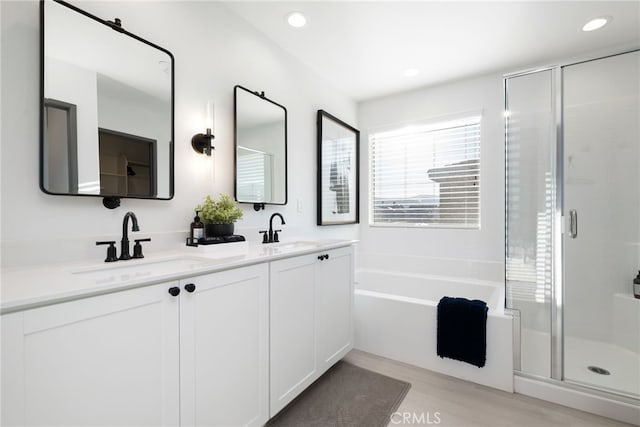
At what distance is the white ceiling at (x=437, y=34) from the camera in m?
1.88

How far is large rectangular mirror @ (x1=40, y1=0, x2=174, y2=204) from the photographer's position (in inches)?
44.9

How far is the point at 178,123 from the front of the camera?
64.0 inches

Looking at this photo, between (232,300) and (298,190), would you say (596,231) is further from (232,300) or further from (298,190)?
(232,300)

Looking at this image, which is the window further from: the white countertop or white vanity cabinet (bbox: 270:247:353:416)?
the white countertop

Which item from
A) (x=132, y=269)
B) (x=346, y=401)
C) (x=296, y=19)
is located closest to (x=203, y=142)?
(x=132, y=269)

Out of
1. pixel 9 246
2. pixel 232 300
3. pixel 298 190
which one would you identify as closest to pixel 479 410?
pixel 232 300

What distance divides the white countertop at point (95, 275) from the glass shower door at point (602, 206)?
231 centimetres

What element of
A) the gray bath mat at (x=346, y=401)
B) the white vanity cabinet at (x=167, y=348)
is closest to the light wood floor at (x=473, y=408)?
the gray bath mat at (x=346, y=401)

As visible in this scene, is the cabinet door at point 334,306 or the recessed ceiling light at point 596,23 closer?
the cabinet door at point 334,306

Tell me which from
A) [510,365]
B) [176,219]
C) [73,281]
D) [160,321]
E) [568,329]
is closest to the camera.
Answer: [73,281]

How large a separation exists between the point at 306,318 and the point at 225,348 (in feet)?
1.89

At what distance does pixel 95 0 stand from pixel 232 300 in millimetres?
1473

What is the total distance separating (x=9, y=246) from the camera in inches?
41.2

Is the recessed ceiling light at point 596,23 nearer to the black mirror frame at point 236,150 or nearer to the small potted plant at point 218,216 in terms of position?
the black mirror frame at point 236,150
